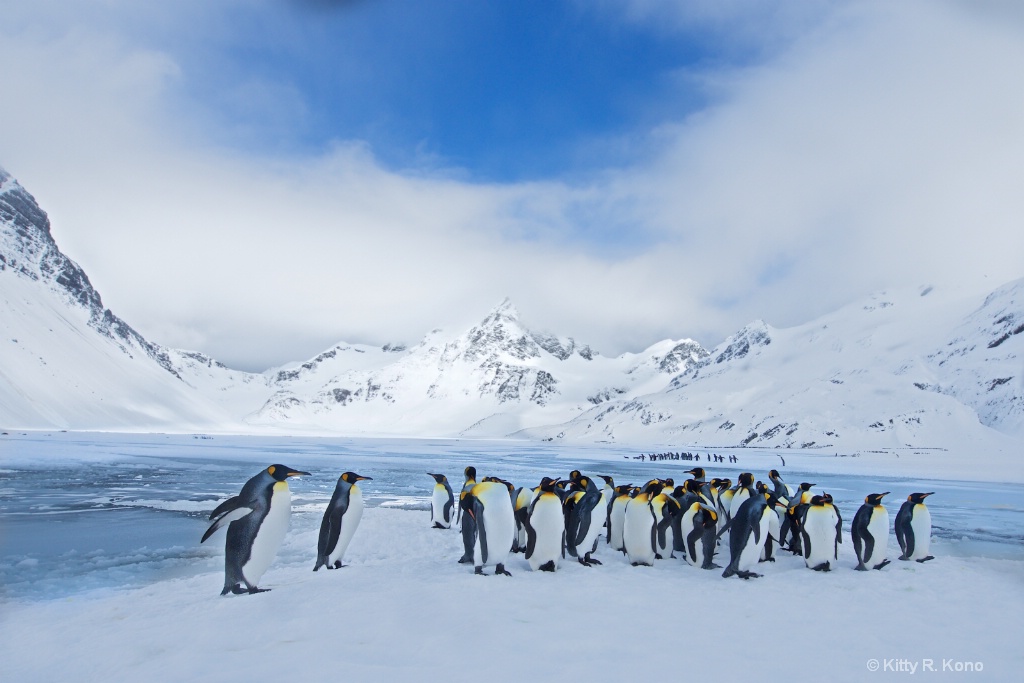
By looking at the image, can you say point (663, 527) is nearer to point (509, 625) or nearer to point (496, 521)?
point (496, 521)

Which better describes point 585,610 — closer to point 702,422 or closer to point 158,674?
point 158,674

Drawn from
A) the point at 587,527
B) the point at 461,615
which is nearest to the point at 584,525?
the point at 587,527

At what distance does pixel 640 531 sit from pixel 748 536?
1551 millimetres

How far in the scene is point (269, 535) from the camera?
714 cm

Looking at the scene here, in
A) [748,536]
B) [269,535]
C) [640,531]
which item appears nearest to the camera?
[269,535]

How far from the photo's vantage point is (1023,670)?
500 cm

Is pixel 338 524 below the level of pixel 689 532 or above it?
above

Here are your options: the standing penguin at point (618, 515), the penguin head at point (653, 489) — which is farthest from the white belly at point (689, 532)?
the standing penguin at point (618, 515)

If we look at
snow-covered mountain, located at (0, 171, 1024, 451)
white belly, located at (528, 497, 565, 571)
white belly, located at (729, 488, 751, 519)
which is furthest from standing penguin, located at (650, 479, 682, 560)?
snow-covered mountain, located at (0, 171, 1024, 451)

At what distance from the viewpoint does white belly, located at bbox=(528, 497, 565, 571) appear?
855cm

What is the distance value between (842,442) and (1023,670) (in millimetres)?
67699

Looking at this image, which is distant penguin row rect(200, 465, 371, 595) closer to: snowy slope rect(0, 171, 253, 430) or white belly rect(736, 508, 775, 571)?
white belly rect(736, 508, 775, 571)

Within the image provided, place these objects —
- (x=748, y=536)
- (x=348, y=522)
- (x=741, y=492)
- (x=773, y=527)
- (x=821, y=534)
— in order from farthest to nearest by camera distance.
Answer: (x=741, y=492) < (x=773, y=527) < (x=821, y=534) < (x=348, y=522) < (x=748, y=536)

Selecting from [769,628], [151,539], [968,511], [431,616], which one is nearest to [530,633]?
[431,616]
